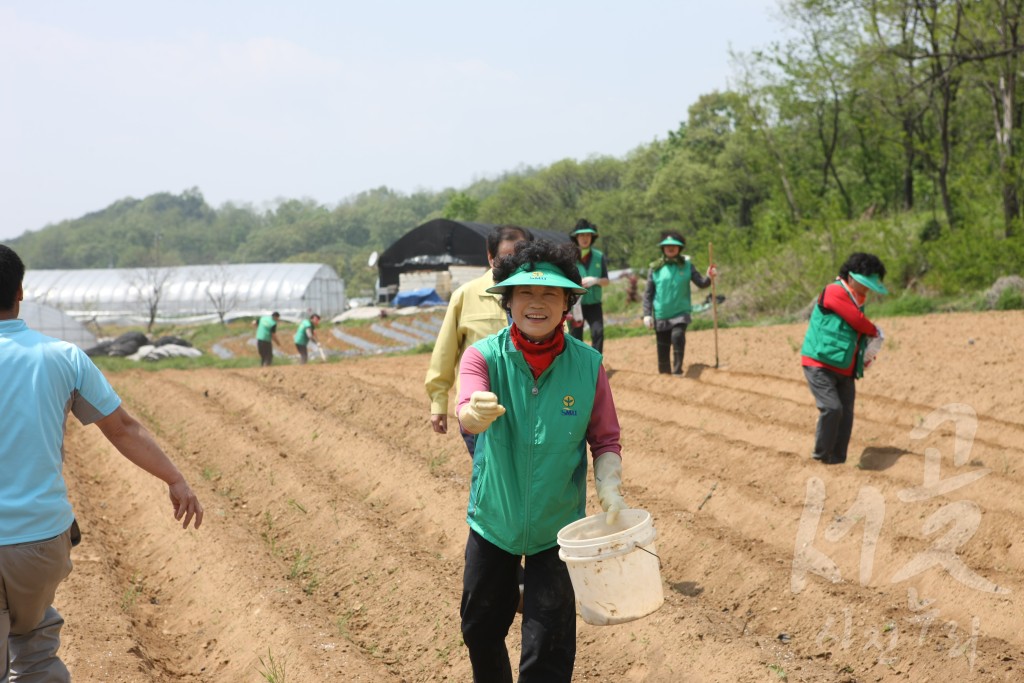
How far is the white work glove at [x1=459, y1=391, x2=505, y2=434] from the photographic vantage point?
3039 millimetres

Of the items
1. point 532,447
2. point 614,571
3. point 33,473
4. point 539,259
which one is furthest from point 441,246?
point 614,571

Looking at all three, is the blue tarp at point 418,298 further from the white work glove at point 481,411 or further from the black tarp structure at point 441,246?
the white work glove at point 481,411

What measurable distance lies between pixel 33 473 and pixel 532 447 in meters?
1.48

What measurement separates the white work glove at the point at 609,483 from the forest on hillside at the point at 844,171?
14.4 metres

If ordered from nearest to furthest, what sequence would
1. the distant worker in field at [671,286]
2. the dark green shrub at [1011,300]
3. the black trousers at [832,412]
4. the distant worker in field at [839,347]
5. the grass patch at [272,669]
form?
1. the grass patch at [272,669]
2. the distant worker in field at [839,347]
3. the black trousers at [832,412]
4. the distant worker in field at [671,286]
5. the dark green shrub at [1011,300]

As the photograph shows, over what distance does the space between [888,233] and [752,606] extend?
46.1ft

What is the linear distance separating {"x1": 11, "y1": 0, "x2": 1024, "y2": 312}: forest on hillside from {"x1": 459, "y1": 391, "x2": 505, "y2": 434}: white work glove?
583 inches

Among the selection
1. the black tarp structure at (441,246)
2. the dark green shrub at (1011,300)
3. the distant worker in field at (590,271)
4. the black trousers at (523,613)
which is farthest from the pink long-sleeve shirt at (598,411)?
the black tarp structure at (441,246)

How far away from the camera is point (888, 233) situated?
18.0m

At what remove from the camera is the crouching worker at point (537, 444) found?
10.9 ft

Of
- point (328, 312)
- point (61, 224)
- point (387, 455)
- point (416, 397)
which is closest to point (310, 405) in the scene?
point (416, 397)

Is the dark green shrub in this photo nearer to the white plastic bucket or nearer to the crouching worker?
the crouching worker

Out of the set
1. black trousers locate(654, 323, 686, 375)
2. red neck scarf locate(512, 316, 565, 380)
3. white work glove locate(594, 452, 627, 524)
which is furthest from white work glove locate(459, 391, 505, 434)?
black trousers locate(654, 323, 686, 375)

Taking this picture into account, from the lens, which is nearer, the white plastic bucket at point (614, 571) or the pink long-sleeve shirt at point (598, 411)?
the white plastic bucket at point (614, 571)
